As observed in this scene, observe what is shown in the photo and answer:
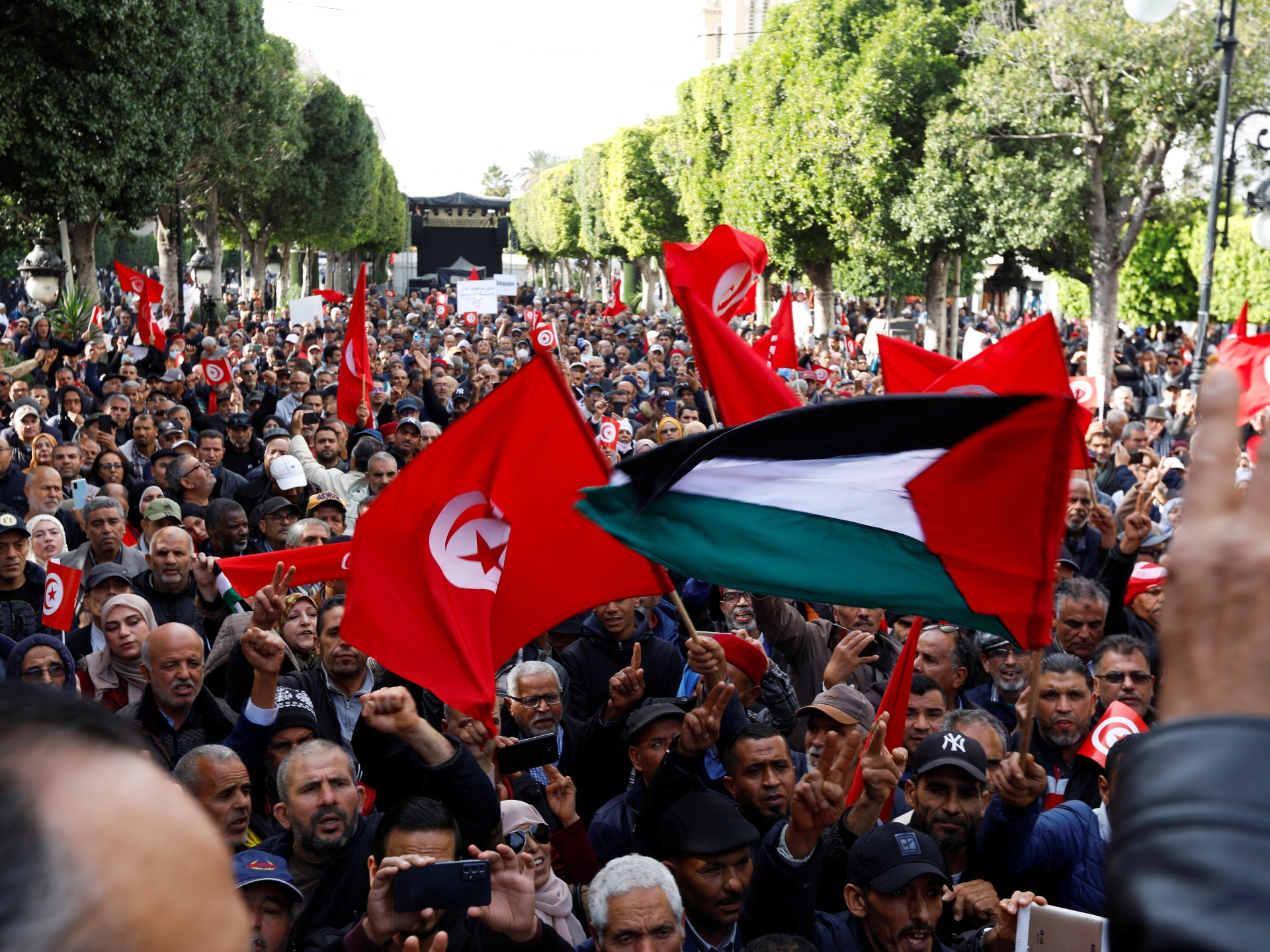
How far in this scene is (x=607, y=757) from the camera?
5.20 meters

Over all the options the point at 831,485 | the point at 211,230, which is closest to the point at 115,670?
the point at 831,485

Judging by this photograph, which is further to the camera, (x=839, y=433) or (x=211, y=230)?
(x=211, y=230)

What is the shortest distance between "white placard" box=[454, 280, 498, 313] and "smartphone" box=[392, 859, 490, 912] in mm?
25547

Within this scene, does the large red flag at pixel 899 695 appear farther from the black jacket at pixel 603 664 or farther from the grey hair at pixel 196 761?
the grey hair at pixel 196 761

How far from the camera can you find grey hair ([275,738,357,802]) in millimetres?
4297

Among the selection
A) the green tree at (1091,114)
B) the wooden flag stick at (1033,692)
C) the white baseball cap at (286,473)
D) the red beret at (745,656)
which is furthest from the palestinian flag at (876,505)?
the green tree at (1091,114)

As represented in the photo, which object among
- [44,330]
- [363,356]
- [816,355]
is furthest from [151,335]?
[816,355]

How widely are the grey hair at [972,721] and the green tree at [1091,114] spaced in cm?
1892

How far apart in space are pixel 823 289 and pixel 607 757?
30.9 metres

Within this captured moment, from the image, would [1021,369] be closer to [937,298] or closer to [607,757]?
[607,757]

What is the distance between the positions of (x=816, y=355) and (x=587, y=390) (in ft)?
29.2

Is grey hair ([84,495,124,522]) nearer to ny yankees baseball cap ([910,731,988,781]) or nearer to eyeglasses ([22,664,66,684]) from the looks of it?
eyeglasses ([22,664,66,684])

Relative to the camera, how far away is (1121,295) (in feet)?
126

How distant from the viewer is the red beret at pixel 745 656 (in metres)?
5.66
